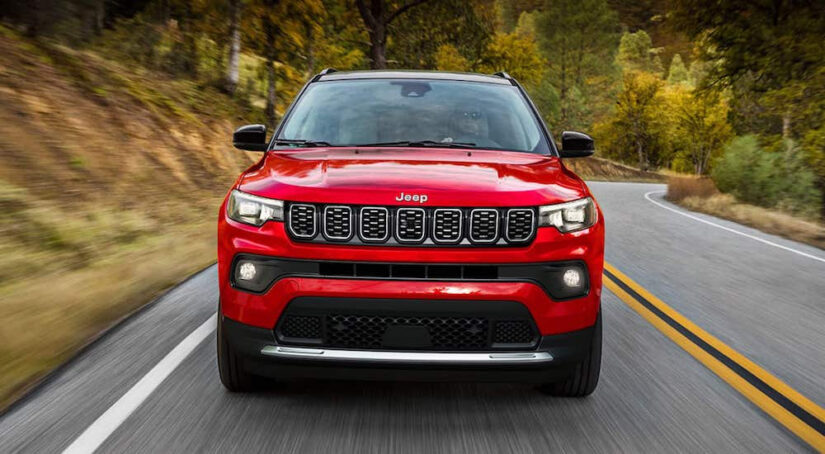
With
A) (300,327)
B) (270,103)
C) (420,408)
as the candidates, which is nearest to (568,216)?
(420,408)

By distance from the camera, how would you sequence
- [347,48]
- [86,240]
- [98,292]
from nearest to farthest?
[98,292], [86,240], [347,48]

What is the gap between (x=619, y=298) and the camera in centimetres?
692

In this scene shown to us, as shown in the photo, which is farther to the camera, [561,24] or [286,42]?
[561,24]

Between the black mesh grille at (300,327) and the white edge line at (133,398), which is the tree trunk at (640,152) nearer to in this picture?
the white edge line at (133,398)

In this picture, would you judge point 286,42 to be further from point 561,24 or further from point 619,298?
point 561,24

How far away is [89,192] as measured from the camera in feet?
36.4

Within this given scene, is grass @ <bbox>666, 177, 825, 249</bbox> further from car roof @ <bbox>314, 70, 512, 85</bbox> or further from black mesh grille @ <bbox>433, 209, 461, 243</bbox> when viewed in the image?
black mesh grille @ <bbox>433, 209, 461, 243</bbox>

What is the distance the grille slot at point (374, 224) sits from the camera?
3.51 m

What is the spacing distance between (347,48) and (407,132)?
29682 mm

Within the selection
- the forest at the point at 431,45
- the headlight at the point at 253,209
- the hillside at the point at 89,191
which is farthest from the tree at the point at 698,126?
the headlight at the point at 253,209

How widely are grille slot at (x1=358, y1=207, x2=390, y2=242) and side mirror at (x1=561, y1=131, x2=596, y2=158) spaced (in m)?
1.93

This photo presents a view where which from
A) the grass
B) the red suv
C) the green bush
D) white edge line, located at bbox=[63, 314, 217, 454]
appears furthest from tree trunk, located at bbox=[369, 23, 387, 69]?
the red suv

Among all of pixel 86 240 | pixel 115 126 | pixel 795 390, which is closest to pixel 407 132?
pixel 795 390

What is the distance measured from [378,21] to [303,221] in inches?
1086
